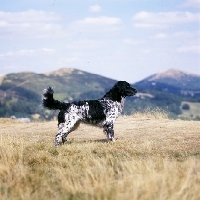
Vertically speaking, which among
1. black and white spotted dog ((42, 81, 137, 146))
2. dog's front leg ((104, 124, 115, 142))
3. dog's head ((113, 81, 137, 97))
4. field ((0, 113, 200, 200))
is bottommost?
field ((0, 113, 200, 200))

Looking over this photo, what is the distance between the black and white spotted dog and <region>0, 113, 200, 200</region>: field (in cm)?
86

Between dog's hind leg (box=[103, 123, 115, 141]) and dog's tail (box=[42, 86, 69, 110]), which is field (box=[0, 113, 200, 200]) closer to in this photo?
dog's hind leg (box=[103, 123, 115, 141])

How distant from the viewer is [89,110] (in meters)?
11.9

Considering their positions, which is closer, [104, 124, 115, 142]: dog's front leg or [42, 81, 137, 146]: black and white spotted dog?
[42, 81, 137, 146]: black and white spotted dog

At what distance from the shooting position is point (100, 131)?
16438 mm

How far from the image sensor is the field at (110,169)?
19.9 feet

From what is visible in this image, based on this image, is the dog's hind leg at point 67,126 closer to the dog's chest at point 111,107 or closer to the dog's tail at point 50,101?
the dog's tail at point 50,101

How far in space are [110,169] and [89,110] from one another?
476cm

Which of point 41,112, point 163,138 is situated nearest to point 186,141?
point 163,138

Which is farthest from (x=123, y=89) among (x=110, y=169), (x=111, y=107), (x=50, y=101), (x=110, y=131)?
(x=110, y=169)

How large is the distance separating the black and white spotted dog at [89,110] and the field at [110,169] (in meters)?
0.86

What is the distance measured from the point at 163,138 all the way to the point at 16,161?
541 cm

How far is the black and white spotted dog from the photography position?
11812 mm

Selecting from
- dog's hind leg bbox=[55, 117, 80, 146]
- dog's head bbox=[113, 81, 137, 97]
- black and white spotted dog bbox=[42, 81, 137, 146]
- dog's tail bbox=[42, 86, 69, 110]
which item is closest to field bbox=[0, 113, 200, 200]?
black and white spotted dog bbox=[42, 81, 137, 146]
